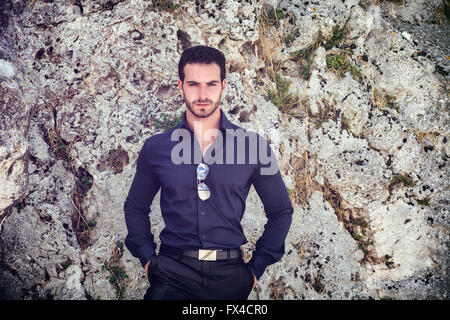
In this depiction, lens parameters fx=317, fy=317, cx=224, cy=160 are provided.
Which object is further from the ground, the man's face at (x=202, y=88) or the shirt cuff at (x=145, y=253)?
the man's face at (x=202, y=88)

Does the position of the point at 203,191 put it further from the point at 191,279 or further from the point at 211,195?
the point at 191,279

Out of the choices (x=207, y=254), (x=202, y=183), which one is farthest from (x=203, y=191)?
(x=207, y=254)

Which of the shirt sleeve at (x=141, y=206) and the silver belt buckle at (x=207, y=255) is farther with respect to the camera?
the shirt sleeve at (x=141, y=206)

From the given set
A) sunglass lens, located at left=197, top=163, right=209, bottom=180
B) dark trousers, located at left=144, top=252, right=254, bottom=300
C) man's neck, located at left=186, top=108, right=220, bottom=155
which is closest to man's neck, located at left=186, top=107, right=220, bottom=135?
man's neck, located at left=186, top=108, right=220, bottom=155

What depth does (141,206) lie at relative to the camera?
3.44m

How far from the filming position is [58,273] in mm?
3754

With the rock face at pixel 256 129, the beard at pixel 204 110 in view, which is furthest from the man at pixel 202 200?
the rock face at pixel 256 129

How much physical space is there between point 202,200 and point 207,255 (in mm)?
513

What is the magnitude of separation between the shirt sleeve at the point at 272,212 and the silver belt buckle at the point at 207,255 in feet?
1.69

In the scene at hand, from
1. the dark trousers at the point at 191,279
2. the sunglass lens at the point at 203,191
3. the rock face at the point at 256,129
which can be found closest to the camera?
the dark trousers at the point at 191,279

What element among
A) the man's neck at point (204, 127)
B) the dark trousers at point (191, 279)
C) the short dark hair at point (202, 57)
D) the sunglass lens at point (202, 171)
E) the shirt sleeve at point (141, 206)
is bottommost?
the dark trousers at point (191, 279)

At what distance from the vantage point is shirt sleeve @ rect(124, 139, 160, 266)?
3.32 meters

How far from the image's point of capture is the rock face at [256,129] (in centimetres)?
383

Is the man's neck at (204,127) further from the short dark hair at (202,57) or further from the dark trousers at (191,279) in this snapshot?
the dark trousers at (191,279)
